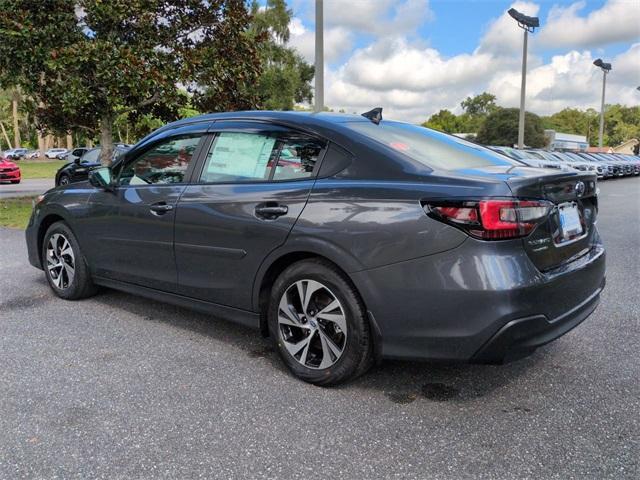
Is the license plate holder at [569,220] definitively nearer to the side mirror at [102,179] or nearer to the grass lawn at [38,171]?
the side mirror at [102,179]

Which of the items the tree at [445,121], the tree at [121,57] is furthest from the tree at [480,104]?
the tree at [121,57]

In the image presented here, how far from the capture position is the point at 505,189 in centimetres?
266

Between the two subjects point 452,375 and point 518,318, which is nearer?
point 518,318

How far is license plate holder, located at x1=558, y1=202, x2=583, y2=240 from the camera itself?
2986mm

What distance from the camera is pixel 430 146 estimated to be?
11.5 ft

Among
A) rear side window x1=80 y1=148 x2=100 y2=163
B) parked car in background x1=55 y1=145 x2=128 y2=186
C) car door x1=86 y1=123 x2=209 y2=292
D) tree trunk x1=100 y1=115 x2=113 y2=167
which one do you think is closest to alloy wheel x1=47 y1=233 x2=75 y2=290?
car door x1=86 y1=123 x2=209 y2=292

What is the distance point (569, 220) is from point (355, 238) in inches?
48.3

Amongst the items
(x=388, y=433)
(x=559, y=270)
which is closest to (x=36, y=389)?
(x=388, y=433)

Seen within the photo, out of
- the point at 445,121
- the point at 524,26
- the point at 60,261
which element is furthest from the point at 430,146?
the point at 445,121

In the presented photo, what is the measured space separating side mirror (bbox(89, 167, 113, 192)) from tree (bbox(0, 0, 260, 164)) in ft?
20.2

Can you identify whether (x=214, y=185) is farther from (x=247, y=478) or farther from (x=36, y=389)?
(x=247, y=478)

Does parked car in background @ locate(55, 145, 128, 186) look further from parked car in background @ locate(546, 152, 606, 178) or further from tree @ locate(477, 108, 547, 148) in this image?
tree @ locate(477, 108, 547, 148)

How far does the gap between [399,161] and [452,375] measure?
1.38 meters

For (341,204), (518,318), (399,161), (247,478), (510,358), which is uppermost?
(399,161)
